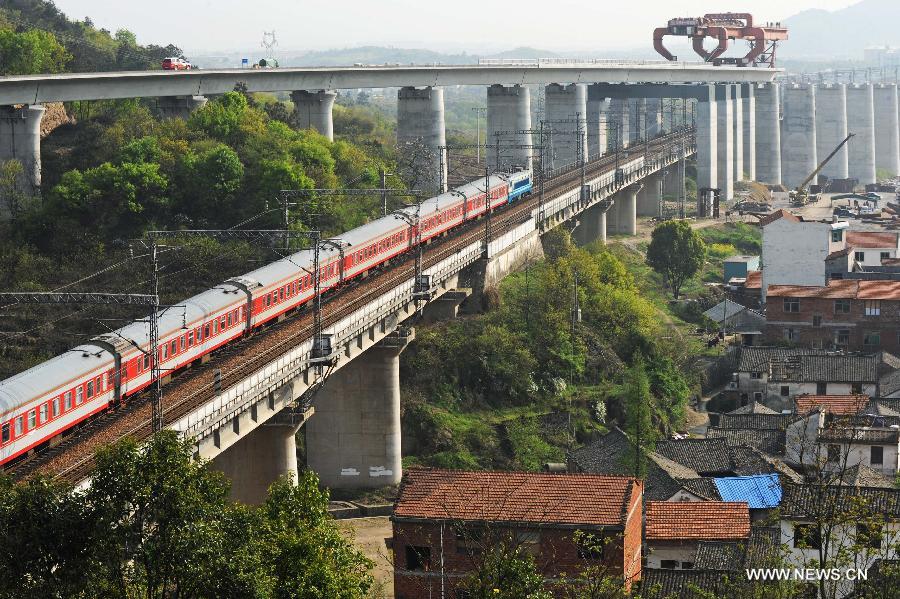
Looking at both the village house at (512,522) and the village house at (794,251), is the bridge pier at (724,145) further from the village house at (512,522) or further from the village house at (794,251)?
the village house at (512,522)

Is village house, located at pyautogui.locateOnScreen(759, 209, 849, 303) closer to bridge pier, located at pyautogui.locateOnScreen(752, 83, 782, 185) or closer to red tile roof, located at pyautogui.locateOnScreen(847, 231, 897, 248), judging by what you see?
red tile roof, located at pyautogui.locateOnScreen(847, 231, 897, 248)

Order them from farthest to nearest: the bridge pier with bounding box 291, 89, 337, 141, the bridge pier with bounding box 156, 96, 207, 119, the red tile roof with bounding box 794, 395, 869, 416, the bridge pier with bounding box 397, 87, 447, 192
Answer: the bridge pier with bounding box 397, 87, 447, 192 < the bridge pier with bounding box 291, 89, 337, 141 < the bridge pier with bounding box 156, 96, 207, 119 < the red tile roof with bounding box 794, 395, 869, 416

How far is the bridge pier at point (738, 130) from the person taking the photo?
128m

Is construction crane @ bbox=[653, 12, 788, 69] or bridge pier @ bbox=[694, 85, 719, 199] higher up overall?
construction crane @ bbox=[653, 12, 788, 69]

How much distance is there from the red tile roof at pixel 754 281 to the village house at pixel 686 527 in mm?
41560

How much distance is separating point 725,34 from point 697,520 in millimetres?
109211

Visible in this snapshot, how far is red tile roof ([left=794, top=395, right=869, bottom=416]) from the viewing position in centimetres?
5628

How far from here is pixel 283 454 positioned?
4378 cm

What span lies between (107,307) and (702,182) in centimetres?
6799

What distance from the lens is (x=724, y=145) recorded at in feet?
398

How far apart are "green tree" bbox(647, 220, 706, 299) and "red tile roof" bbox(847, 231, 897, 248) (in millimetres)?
8462

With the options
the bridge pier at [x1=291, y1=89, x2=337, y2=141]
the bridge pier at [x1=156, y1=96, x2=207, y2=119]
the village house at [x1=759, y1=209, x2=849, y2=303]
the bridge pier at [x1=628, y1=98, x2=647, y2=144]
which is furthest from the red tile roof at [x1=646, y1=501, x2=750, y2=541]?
the bridge pier at [x1=628, y1=98, x2=647, y2=144]

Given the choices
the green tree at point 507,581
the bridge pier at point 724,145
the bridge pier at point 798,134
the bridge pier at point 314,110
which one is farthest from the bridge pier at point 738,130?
the green tree at point 507,581

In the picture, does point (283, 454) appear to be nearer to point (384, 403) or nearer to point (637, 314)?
point (384, 403)
